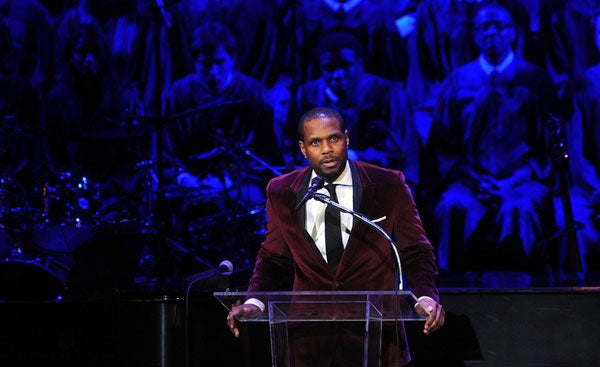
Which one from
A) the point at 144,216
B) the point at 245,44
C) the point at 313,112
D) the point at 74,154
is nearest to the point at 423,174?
the point at 245,44

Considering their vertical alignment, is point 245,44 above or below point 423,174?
above

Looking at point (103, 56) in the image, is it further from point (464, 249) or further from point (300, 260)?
point (300, 260)

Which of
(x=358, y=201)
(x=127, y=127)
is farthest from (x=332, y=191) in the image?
(x=127, y=127)

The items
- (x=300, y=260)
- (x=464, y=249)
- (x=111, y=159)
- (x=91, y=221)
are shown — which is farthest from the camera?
(x=111, y=159)

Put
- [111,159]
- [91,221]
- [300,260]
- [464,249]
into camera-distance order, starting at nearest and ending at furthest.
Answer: [300,260], [91,221], [464,249], [111,159]

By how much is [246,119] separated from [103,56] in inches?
80.4

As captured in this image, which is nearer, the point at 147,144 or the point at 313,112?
the point at 313,112

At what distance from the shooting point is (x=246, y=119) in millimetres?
8750

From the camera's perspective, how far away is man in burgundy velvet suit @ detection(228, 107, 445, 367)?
10.4 ft

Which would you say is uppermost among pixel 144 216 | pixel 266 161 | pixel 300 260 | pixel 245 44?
pixel 245 44

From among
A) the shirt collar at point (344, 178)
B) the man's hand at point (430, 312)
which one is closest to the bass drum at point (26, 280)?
the shirt collar at point (344, 178)

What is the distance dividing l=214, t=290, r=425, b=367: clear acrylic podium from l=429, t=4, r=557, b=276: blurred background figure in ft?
19.4

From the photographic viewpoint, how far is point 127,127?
719cm

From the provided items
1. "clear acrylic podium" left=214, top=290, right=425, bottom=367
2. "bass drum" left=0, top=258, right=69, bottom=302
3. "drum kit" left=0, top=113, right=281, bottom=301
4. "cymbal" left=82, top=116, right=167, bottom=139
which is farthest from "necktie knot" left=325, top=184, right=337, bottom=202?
"cymbal" left=82, top=116, right=167, bottom=139
